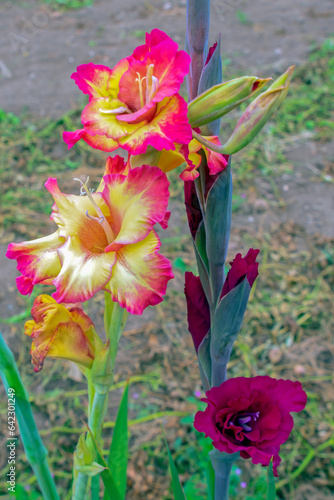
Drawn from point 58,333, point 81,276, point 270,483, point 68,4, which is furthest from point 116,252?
point 68,4

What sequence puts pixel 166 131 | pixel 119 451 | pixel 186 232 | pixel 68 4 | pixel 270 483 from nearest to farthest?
pixel 166 131, pixel 270 483, pixel 119 451, pixel 186 232, pixel 68 4

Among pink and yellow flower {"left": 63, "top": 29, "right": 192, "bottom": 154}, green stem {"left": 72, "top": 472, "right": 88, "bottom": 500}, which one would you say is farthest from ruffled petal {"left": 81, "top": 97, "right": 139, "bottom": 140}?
green stem {"left": 72, "top": 472, "right": 88, "bottom": 500}

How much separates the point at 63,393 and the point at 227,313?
1.16 m

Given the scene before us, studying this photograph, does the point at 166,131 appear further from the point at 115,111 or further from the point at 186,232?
the point at 186,232

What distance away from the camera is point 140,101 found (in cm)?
52

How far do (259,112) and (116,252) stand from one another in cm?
21

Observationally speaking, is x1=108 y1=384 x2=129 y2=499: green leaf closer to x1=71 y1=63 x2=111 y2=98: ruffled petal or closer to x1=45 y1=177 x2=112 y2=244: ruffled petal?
x1=45 y1=177 x2=112 y2=244: ruffled petal

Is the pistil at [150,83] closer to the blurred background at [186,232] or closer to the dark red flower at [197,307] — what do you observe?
the dark red flower at [197,307]

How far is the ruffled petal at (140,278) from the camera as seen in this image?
1.52 ft

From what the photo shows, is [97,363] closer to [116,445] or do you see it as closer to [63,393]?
[116,445]

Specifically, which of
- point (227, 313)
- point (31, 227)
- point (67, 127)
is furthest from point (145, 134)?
point (67, 127)

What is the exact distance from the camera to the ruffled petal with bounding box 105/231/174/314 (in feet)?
1.52

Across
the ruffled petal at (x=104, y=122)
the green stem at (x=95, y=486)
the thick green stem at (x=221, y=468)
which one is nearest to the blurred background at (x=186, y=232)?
the green stem at (x=95, y=486)

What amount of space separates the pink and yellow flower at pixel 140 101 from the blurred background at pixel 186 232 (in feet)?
2.43
